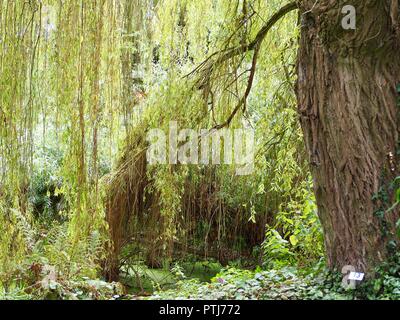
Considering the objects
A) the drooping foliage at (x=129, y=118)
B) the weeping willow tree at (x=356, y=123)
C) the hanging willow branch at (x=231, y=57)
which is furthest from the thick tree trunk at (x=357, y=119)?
the hanging willow branch at (x=231, y=57)

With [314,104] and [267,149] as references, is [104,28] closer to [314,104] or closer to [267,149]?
[314,104]

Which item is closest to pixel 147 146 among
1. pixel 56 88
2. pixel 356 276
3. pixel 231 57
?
pixel 231 57

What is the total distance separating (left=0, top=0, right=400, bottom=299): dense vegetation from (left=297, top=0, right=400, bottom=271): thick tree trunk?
0.04 metres

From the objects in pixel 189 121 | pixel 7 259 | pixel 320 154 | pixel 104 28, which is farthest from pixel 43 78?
pixel 320 154

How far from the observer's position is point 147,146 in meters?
4.59

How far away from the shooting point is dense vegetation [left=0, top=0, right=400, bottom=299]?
330 cm

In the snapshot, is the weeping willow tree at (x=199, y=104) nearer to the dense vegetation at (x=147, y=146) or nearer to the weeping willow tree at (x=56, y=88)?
the dense vegetation at (x=147, y=146)

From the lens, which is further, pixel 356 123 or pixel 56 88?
pixel 56 88

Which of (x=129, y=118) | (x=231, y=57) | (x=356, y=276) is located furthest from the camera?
(x=231, y=57)

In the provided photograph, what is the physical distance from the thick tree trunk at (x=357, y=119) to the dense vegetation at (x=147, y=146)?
4 cm

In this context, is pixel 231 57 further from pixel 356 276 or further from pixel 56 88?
pixel 356 276

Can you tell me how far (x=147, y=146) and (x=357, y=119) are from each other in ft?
6.10

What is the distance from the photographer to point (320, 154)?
131 inches
